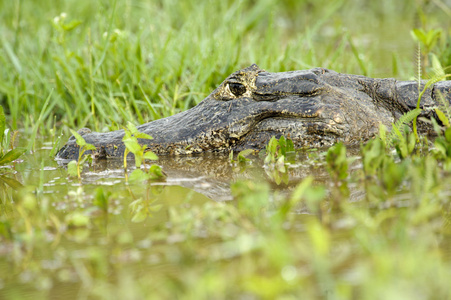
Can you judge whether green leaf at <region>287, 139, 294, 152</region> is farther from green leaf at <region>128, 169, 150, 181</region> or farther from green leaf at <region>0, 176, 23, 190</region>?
green leaf at <region>0, 176, 23, 190</region>

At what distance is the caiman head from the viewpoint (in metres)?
3.66

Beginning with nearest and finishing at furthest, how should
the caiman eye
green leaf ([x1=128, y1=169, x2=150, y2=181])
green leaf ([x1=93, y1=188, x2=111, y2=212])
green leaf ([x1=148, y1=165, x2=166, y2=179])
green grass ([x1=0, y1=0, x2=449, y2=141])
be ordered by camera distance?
1. green leaf ([x1=93, y1=188, x2=111, y2=212])
2. green leaf ([x1=128, y1=169, x2=150, y2=181])
3. green leaf ([x1=148, y1=165, x2=166, y2=179])
4. the caiman eye
5. green grass ([x1=0, y1=0, x2=449, y2=141])

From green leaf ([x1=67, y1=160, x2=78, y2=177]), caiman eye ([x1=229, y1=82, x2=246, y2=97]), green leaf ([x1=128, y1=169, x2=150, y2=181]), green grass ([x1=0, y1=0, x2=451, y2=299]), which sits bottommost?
green grass ([x1=0, y1=0, x2=451, y2=299])

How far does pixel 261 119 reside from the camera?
3752 mm

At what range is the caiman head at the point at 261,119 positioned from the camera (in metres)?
3.66

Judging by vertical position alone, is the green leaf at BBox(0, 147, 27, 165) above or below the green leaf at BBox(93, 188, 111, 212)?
above

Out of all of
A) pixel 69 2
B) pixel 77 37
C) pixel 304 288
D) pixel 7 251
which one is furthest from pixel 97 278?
pixel 69 2

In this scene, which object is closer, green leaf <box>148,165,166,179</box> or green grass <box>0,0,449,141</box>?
green leaf <box>148,165,166,179</box>

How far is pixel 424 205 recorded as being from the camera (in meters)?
1.95

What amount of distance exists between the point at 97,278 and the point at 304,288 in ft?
2.21

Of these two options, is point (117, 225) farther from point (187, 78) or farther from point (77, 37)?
point (77, 37)

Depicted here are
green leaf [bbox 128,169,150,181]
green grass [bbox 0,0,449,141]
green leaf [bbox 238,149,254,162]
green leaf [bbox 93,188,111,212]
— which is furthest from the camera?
green grass [bbox 0,0,449,141]

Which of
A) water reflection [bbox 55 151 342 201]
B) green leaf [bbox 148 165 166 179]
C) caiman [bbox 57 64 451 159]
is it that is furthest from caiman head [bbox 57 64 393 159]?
green leaf [bbox 148 165 166 179]

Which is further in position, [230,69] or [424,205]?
[230,69]
